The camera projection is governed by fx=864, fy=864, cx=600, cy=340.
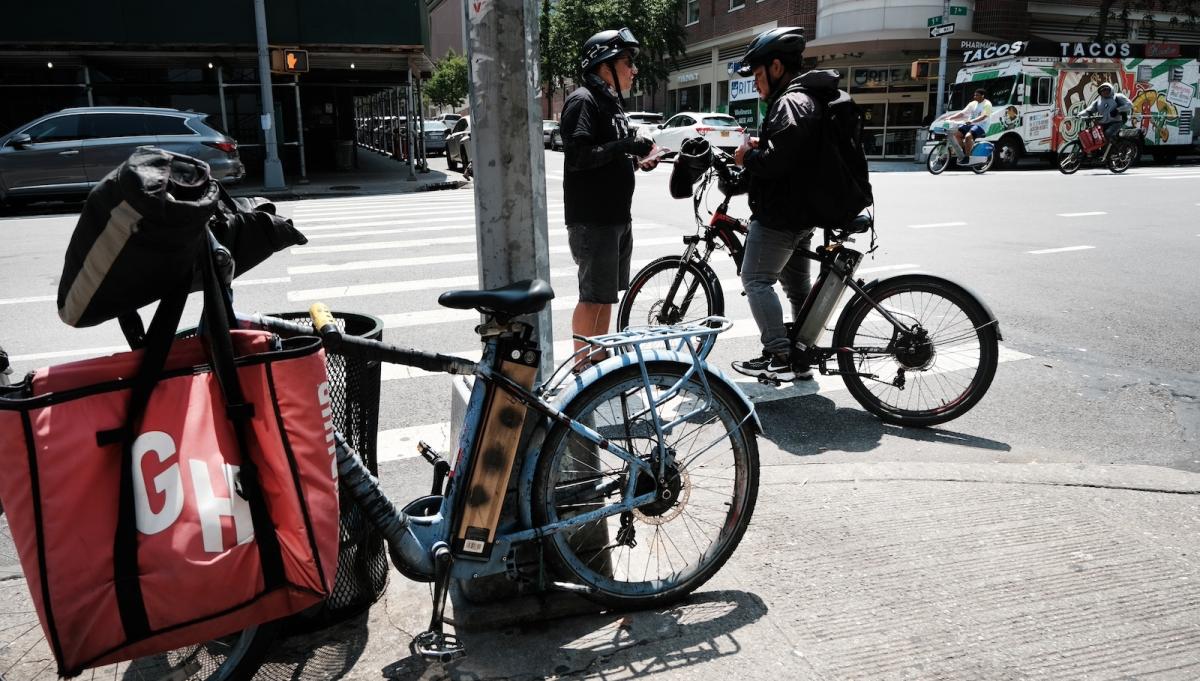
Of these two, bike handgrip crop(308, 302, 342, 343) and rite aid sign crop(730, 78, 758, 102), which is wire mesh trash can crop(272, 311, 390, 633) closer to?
bike handgrip crop(308, 302, 342, 343)

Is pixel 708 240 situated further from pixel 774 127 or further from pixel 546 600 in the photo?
pixel 546 600

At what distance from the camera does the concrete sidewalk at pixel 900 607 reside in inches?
107

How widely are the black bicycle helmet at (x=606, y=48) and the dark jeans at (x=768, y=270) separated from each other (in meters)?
1.26

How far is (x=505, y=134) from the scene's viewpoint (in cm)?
301

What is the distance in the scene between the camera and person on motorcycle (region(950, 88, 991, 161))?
74.8 feet

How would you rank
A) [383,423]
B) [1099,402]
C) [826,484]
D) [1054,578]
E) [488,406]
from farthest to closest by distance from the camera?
[1099,402], [383,423], [826,484], [1054,578], [488,406]

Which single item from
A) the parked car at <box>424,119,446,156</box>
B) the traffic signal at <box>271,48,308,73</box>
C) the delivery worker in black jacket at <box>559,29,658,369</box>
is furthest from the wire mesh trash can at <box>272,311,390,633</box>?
the parked car at <box>424,119,446,156</box>

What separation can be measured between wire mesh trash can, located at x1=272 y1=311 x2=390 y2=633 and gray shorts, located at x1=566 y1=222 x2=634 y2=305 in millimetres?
2183

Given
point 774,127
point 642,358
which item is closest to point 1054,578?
point 642,358

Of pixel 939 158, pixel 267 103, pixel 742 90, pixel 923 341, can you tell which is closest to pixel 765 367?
pixel 923 341

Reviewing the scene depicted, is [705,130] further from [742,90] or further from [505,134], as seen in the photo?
[505,134]

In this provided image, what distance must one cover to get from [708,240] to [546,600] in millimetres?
3281

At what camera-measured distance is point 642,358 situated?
281 cm

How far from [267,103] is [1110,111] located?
2098 cm
